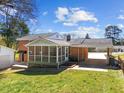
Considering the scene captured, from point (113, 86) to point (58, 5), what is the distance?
39.9ft

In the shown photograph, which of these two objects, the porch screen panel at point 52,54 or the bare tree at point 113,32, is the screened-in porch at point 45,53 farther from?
the bare tree at point 113,32

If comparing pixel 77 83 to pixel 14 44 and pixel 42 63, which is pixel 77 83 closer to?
pixel 42 63

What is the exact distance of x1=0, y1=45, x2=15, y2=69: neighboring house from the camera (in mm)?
25416

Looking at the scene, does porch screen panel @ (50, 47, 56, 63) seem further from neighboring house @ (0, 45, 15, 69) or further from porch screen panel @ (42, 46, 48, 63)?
neighboring house @ (0, 45, 15, 69)

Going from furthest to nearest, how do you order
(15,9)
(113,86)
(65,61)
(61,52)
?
(65,61) → (61,52) → (15,9) → (113,86)

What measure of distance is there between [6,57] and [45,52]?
5458 mm

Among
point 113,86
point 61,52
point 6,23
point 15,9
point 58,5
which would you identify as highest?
point 58,5

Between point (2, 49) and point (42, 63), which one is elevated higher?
point (2, 49)

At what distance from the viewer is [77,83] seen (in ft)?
50.7

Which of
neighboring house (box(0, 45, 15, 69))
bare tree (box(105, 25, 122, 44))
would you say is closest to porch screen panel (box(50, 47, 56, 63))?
neighboring house (box(0, 45, 15, 69))

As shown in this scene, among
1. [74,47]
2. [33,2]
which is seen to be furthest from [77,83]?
[74,47]

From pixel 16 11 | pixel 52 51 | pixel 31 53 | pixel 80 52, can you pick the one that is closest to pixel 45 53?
pixel 52 51

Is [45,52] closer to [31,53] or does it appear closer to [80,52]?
[31,53]

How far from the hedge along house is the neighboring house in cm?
309
